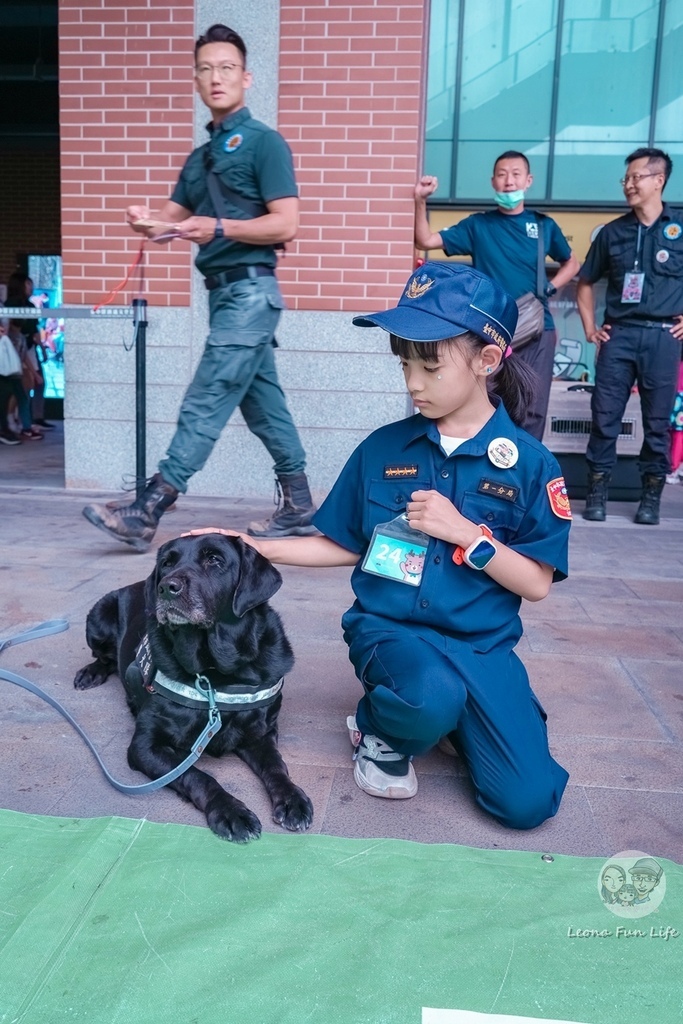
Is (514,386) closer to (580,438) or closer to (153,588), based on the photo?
(153,588)

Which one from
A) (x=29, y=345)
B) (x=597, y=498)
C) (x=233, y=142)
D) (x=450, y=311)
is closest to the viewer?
(x=450, y=311)

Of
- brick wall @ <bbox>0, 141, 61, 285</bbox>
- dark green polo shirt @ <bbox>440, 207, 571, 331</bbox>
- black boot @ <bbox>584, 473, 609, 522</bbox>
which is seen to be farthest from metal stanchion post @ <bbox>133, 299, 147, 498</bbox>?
brick wall @ <bbox>0, 141, 61, 285</bbox>

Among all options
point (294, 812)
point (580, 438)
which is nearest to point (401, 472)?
point (294, 812)

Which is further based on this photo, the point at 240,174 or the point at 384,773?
the point at 240,174

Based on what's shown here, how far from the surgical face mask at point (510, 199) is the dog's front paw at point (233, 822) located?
13.9 feet

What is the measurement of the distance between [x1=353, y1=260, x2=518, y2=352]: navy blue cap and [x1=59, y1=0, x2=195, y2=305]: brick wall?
4391 millimetres

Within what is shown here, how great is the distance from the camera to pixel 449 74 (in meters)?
8.02

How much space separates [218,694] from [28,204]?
1496 cm

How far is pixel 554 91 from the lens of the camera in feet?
26.9

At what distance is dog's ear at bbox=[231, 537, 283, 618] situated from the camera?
7.60 ft

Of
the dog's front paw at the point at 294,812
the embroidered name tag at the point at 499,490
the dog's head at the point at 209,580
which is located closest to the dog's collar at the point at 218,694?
the dog's head at the point at 209,580

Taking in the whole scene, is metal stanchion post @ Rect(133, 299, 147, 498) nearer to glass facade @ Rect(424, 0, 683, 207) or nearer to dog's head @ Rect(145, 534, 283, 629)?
dog's head @ Rect(145, 534, 283, 629)

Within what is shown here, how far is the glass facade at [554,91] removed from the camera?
25.9ft

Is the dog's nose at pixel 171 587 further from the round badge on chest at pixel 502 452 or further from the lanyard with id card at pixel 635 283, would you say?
the lanyard with id card at pixel 635 283
